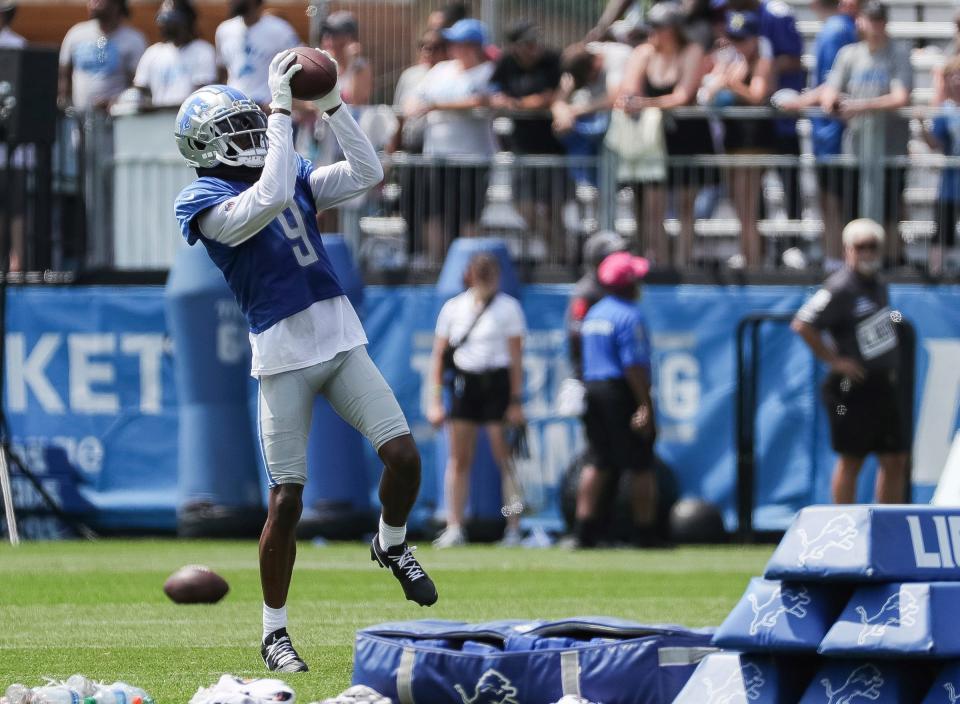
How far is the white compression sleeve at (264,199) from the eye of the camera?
7.31 m

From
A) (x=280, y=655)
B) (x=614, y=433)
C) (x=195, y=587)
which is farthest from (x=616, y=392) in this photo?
(x=280, y=655)

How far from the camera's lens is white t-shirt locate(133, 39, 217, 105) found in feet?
53.7

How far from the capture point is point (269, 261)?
7.62 metres

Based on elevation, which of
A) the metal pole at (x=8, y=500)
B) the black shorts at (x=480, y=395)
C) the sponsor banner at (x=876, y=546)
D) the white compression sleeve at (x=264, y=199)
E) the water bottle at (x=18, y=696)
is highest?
the white compression sleeve at (x=264, y=199)

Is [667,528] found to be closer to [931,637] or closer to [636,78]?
[636,78]

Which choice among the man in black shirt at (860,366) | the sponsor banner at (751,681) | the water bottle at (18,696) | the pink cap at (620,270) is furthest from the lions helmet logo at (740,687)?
the pink cap at (620,270)

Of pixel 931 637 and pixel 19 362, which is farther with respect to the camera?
pixel 19 362

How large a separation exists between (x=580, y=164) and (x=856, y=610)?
10.8m

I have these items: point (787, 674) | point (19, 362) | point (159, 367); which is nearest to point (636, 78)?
point (159, 367)

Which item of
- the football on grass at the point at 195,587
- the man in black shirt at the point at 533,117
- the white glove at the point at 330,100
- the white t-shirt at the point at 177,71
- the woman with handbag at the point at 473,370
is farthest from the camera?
the white t-shirt at the point at 177,71

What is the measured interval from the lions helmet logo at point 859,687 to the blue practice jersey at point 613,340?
872 cm

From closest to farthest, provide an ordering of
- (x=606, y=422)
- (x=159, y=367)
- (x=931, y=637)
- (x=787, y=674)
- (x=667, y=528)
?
(x=931, y=637) → (x=787, y=674) → (x=606, y=422) → (x=667, y=528) → (x=159, y=367)

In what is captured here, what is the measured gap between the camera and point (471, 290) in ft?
48.2

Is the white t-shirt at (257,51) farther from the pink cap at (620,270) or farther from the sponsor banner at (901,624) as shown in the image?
the sponsor banner at (901,624)
